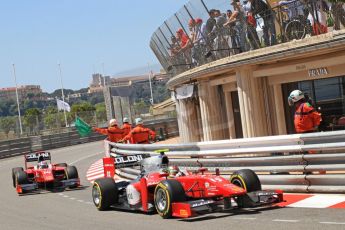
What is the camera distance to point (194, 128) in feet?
72.4

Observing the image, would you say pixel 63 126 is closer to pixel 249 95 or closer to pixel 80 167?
pixel 80 167

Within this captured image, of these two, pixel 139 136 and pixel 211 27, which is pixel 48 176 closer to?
pixel 139 136

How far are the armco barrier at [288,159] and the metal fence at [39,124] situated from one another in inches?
1215

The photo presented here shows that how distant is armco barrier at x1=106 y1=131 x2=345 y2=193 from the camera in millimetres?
10484

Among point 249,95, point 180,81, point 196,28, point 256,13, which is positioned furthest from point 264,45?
point 180,81

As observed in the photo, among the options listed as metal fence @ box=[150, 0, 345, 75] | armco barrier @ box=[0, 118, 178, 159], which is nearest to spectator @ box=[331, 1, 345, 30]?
metal fence @ box=[150, 0, 345, 75]

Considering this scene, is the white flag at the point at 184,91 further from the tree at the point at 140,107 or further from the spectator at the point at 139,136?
the tree at the point at 140,107

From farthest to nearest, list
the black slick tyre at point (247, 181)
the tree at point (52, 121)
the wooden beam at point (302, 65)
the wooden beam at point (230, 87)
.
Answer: the tree at point (52, 121)
the wooden beam at point (230, 87)
the wooden beam at point (302, 65)
the black slick tyre at point (247, 181)

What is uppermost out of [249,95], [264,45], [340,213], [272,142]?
[264,45]

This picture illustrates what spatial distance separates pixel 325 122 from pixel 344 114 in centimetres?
62

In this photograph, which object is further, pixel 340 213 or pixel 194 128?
pixel 194 128

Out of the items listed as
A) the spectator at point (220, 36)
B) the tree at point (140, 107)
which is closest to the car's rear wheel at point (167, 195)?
the spectator at point (220, 36)

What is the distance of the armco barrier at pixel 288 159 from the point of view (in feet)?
34.4

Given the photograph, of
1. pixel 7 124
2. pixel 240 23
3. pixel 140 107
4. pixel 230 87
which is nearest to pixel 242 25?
pixel 240 23
